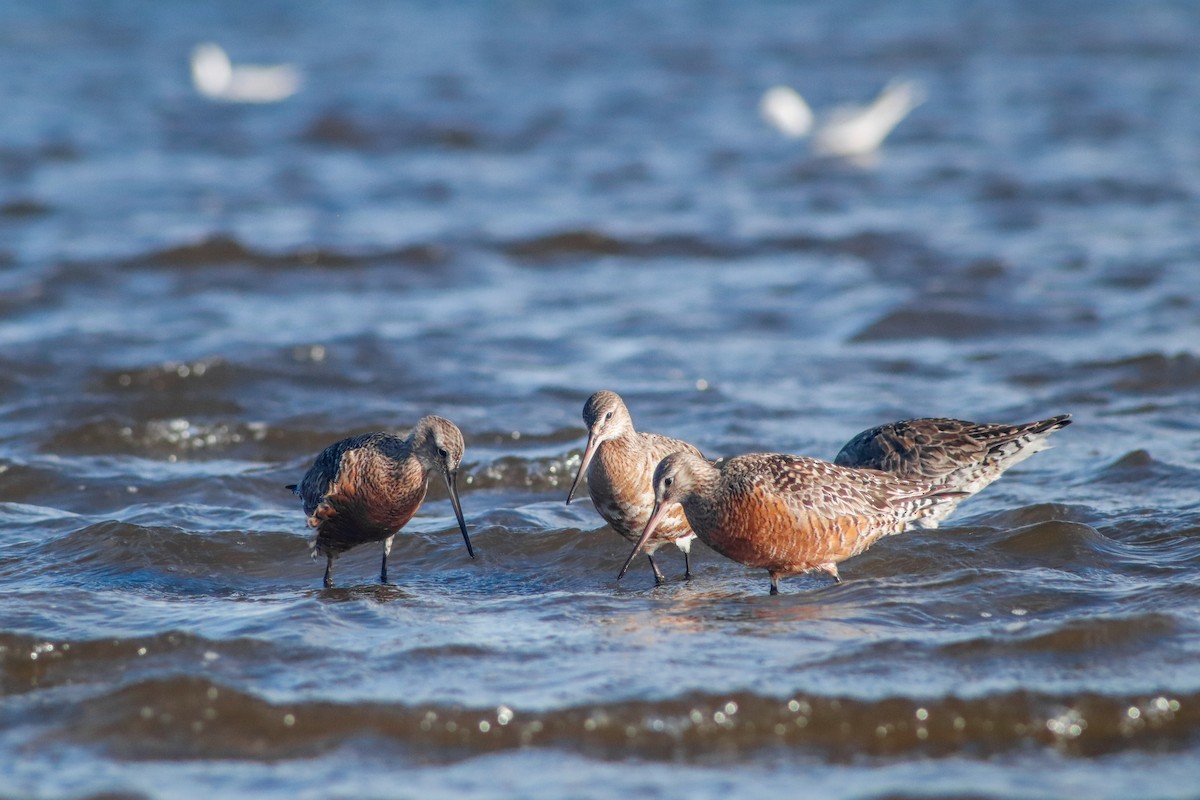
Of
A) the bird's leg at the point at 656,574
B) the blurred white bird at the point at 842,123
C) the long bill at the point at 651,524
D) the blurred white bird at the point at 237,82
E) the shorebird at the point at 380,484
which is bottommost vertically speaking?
the bird's leg at the point at 656,574

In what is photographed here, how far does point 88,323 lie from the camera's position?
12164mm

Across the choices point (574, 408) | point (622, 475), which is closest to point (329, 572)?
point (622, 475)

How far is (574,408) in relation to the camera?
10.0m

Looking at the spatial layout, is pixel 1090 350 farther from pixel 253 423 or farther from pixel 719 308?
pixel 253 423

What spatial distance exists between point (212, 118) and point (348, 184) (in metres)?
5.31

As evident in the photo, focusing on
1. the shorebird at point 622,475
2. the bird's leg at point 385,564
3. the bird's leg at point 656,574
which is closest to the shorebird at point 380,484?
the bird's leg at point 385,564

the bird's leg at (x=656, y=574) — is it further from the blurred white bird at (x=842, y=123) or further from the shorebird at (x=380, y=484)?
the blurred white bird at (x=842, y=123)

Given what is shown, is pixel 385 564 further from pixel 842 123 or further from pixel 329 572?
pixel 842 123

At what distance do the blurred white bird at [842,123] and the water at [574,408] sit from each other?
0.47 meters

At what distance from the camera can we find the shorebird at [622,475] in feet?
24.0

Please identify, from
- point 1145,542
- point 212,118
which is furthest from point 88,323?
point 212,118

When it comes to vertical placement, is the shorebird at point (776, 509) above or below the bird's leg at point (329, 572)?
above

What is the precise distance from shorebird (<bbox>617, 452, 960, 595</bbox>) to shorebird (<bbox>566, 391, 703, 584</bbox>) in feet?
0.66

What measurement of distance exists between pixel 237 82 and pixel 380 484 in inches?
672
